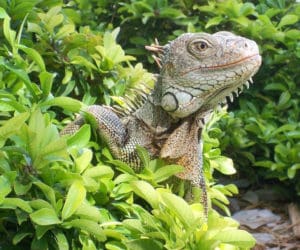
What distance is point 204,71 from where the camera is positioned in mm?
2195

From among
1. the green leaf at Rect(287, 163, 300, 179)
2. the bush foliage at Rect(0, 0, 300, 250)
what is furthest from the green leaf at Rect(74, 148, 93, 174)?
the green leaf at Rect(287, 163, 300, 179)

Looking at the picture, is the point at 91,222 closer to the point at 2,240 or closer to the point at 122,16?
the point at 2,240

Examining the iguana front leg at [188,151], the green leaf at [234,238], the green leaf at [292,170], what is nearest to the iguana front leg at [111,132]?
the iguana front leg at [188,151]

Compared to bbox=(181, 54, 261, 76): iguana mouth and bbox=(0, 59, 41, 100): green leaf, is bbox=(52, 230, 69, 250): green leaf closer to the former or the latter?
bbox=(0, 59, 41, 100): green leaf

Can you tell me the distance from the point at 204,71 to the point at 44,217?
102cm

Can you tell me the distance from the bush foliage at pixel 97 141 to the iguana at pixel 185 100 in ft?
0.37

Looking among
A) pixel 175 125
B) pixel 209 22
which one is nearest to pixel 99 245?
pixel 175 125

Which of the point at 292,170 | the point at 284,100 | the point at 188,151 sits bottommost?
the point at 292,170

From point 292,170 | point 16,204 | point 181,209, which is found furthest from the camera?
point 292,170

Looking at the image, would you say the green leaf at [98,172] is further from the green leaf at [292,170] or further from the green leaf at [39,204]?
the green leaf at [292,170]

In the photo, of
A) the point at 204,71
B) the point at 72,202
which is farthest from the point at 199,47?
the point at 72,202

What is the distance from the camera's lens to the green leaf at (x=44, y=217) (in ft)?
4.48

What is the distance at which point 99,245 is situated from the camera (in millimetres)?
1623

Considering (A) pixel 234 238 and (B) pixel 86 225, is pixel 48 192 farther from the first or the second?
(A) pixel 234 238
